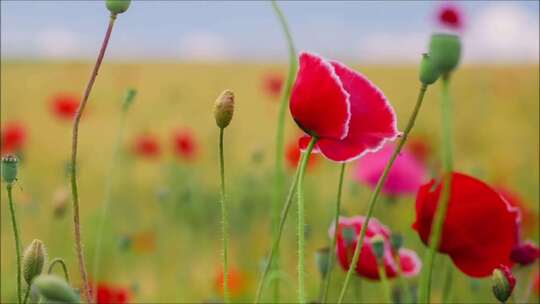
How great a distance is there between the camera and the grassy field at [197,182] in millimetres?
1859

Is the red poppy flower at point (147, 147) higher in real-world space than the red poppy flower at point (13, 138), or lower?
lower

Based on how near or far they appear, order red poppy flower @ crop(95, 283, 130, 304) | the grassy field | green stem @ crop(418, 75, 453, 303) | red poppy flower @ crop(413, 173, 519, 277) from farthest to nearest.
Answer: the grassy field → red poppy flower @ crop(95, 283, 130, 304) → red poppy flower @ crop(413, 173, 519, 277) → green stem @ crop(418, 75, 453, 303)

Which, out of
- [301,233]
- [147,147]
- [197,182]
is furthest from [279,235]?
[197,182]

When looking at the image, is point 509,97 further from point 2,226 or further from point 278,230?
point 278,230

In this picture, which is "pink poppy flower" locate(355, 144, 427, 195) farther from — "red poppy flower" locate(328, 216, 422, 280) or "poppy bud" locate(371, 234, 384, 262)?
"poppy bud" locate(371, 234, 384, 262)

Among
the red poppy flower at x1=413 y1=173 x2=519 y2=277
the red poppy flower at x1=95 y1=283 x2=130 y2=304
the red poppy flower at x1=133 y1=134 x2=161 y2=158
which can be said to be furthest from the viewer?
the red poppy flower at x1=133 y1=134 x2=161 y2=158

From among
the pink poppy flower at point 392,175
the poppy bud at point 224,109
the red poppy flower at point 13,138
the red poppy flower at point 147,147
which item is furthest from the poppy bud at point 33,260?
the red poppy flower at point 147,147

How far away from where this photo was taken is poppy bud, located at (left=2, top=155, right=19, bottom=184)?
1.85 feet

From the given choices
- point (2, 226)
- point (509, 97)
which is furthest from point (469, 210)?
point (509, 97)

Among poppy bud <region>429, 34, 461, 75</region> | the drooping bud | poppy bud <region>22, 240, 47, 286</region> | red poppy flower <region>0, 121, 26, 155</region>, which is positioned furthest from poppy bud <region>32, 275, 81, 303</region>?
red poppy flower <region>0, 121, 26, 155</region>

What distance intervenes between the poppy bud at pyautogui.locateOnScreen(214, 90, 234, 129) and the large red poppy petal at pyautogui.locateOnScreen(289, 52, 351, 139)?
0.19 feet

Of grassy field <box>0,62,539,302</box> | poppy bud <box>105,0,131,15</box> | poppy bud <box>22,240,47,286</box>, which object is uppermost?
poppy bud <box>105,0,131,15</box>

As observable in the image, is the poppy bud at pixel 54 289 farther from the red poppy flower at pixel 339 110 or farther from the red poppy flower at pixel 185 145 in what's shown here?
the red poppy flower at pixel 185 145

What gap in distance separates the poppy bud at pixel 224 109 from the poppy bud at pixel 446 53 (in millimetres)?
153
